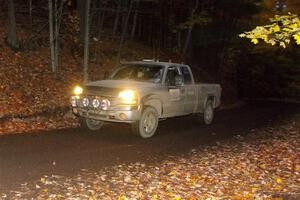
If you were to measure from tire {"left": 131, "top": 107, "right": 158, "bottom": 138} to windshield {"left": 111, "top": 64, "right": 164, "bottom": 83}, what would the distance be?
98 cm

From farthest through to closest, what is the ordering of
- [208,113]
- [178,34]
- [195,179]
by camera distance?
1. [178,34]
2. [208,113]
3. [195,179]

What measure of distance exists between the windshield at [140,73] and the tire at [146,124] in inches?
38.7

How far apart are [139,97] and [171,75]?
2.01m

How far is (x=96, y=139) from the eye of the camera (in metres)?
10.6

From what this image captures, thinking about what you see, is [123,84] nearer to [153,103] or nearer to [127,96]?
[127,96]

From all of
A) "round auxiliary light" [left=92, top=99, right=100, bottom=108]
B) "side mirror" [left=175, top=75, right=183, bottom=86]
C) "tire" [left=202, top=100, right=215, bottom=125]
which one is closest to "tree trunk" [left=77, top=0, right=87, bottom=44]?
"tire" [left=202, top=100, right=215, bottom=125]

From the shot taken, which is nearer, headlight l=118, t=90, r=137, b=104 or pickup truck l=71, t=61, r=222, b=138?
headlight l=118, t=90, r=137, b=104

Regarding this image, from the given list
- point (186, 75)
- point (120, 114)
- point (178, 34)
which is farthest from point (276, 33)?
point (178, 34)

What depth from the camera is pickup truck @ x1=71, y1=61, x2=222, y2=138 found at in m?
10.4

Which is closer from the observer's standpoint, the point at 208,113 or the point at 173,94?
the point at 173,94

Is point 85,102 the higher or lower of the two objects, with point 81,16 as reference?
lower

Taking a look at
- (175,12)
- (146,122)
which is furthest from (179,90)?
(175,12)

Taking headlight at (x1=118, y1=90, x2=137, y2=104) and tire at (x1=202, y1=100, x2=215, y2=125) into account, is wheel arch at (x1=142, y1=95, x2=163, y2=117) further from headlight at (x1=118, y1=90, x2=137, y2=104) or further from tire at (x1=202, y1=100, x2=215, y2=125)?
tire at (x1=202, y1=100, x2=215, y2=125)

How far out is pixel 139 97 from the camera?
10469mm
